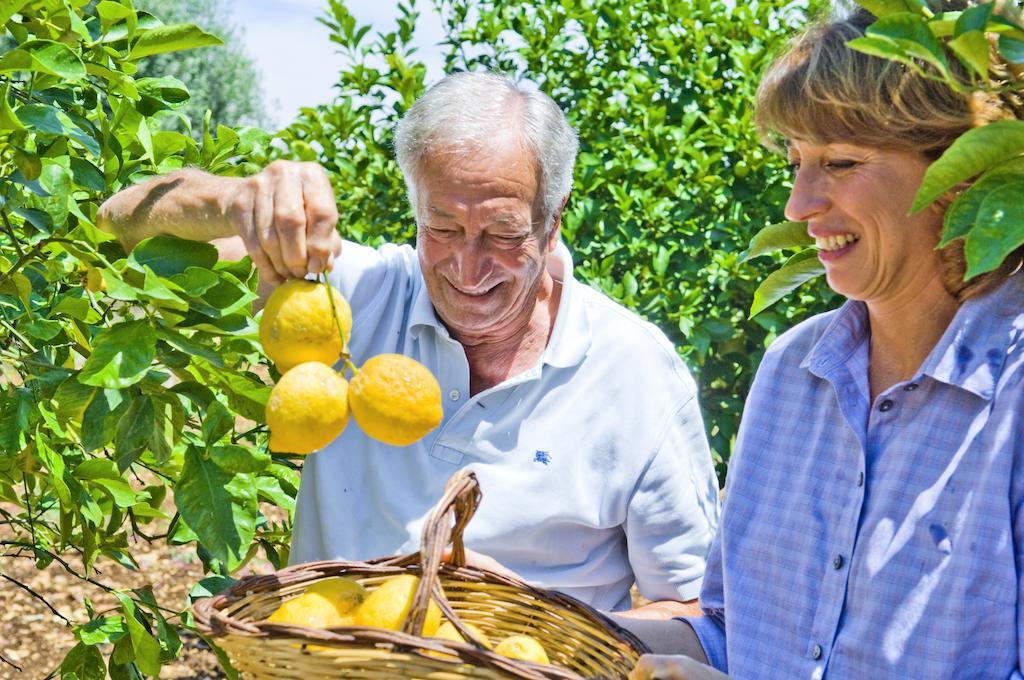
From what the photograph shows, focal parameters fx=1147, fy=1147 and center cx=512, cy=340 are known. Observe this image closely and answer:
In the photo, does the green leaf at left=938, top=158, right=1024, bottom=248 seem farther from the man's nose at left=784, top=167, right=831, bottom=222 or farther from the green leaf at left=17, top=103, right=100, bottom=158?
the green leaf at left=17, top=103, right=100, bottom=158

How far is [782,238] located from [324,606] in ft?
3.21

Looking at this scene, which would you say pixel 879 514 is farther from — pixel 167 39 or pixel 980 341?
pixel 167 39

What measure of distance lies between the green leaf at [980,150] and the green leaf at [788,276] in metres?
0.70

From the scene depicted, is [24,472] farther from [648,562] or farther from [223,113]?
[223,113]

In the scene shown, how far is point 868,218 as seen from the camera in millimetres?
1783

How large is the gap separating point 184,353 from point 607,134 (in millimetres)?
2841

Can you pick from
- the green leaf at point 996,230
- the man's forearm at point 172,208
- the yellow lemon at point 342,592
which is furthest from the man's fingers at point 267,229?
the green leaf at point 996,230

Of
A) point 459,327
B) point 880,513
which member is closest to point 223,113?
point 459,327

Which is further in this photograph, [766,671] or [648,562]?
[648,562]

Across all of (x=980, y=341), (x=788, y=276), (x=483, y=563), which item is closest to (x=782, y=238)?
(x=788, y=276)

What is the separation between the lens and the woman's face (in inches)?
69.7

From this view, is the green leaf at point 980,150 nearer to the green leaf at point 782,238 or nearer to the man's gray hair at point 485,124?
the green leaf at point 782,238

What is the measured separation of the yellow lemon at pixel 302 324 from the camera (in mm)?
1587

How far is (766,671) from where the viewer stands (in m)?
1.88
